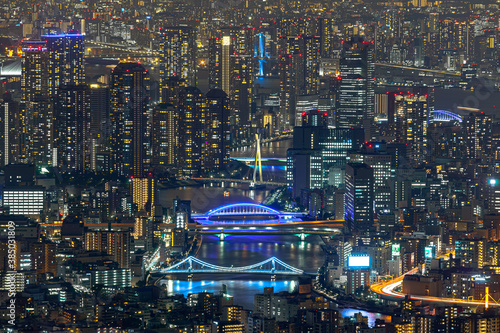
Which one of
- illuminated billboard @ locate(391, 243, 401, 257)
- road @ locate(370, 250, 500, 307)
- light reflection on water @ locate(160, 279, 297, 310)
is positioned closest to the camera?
road @ locate(370, 250, 500, 307)

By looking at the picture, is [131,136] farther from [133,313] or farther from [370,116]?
[133,313]

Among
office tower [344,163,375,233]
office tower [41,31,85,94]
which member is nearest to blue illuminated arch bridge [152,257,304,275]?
office tower [344,163,375,233]

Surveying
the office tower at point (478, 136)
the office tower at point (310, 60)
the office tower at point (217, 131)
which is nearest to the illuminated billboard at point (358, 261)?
the office tower at point (478, 136)

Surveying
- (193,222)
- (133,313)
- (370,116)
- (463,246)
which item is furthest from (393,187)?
(133,313)

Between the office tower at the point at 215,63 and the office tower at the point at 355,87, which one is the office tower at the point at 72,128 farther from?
the office tower at the point at 215,63

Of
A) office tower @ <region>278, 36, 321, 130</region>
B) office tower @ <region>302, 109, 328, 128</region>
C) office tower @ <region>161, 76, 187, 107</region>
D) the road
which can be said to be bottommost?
the road

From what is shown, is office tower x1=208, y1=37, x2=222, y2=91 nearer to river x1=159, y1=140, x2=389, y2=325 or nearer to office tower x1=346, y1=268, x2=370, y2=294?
river x1=159, y1=140, x2=389, y2=325
